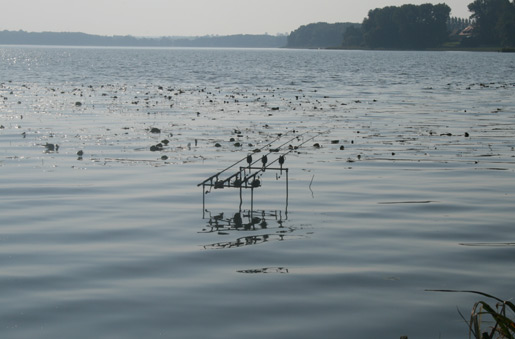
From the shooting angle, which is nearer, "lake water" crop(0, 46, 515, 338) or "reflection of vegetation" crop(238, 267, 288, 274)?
"lake water" crop(0, 46, 515, 338)

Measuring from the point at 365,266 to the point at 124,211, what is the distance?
5.16 meters

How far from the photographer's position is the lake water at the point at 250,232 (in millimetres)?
8859

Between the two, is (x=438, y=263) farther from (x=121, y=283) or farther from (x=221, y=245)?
(x=121, y=283)

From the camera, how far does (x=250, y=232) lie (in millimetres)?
12578

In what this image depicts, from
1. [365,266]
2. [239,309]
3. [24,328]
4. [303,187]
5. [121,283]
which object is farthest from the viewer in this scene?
[303,187]

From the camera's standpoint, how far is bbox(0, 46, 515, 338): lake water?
8.86 metres

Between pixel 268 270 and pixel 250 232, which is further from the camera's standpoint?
pixel 250 232

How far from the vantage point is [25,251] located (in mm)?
11289

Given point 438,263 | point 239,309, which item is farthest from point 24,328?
point 438,263

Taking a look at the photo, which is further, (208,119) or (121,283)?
(208,119)

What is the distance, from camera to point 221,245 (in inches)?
463

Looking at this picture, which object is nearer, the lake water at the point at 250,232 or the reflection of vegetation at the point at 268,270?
the lake water at the point at 250,232

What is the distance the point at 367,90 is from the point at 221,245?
39.2 m

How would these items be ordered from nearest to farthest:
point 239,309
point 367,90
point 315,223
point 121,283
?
point 239,309 < point 121,283 < point 315,223 < point 367,90
